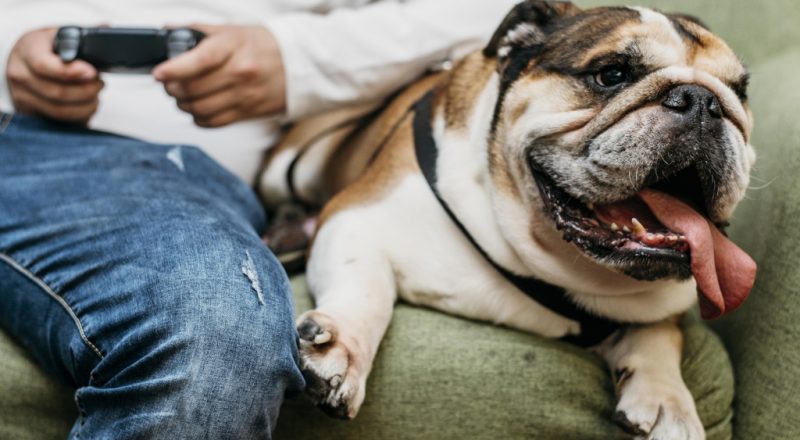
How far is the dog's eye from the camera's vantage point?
43.8 inches

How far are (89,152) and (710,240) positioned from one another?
0.92 meters

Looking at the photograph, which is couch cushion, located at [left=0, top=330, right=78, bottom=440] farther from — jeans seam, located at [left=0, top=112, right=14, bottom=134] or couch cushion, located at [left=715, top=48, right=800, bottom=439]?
couch cushion, located at [left=715, top=48, right=800, bottom=439]

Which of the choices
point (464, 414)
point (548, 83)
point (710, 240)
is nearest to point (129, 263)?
point (464, 414)

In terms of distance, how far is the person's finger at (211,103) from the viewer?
1.35 metres

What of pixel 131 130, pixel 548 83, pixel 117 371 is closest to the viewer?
pixel 117 371

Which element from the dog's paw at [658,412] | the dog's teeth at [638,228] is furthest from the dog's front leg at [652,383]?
the dog's teeth at [638,228]

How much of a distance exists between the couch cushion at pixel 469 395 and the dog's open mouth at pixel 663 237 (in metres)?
0.19

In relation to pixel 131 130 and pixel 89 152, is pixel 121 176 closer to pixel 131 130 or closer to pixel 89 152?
pixel 89 152

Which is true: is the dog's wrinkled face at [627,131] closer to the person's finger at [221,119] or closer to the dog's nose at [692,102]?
the dog's nose at [692,102]

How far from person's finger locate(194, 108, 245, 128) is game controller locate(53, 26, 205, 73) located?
130 mm

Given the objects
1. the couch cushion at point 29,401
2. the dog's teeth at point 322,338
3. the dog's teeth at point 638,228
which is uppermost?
the dog's teeth at point 638,228

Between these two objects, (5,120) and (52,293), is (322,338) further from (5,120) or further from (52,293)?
(5,120)

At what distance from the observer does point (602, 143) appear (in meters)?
1.06

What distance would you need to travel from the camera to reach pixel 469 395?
1.14m
